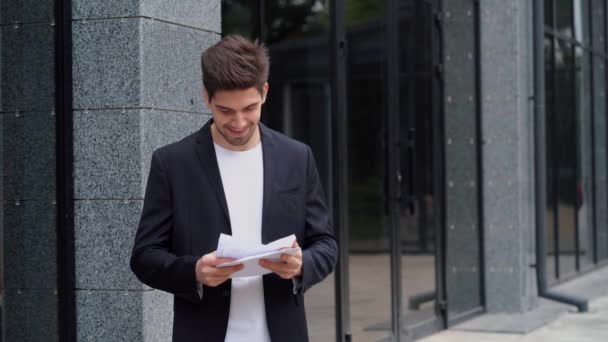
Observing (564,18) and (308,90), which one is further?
(308,90)

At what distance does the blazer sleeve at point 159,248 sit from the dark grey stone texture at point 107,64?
2398mm

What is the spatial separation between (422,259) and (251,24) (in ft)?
15.1

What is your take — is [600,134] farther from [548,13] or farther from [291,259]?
[291,259]

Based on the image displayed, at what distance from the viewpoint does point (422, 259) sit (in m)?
11.4

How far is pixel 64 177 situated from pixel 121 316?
75 cm

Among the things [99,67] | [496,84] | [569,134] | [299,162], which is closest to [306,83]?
[569,134]

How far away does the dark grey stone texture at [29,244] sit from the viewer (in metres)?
5.66

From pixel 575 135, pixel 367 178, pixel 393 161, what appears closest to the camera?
pixel 393 161

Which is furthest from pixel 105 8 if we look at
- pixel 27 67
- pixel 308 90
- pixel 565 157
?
pixel 308 90

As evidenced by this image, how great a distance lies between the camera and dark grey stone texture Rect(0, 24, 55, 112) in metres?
5.70

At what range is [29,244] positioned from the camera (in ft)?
19.0

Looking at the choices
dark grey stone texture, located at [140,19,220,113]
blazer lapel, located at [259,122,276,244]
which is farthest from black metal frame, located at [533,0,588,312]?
blazer lapel, located at [259,122,276,244]

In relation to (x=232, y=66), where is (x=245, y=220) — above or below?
below

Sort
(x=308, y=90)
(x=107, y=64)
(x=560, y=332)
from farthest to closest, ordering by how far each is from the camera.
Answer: (x=308, y=90) < (x=560, y=332) < (x=107, y=64)
